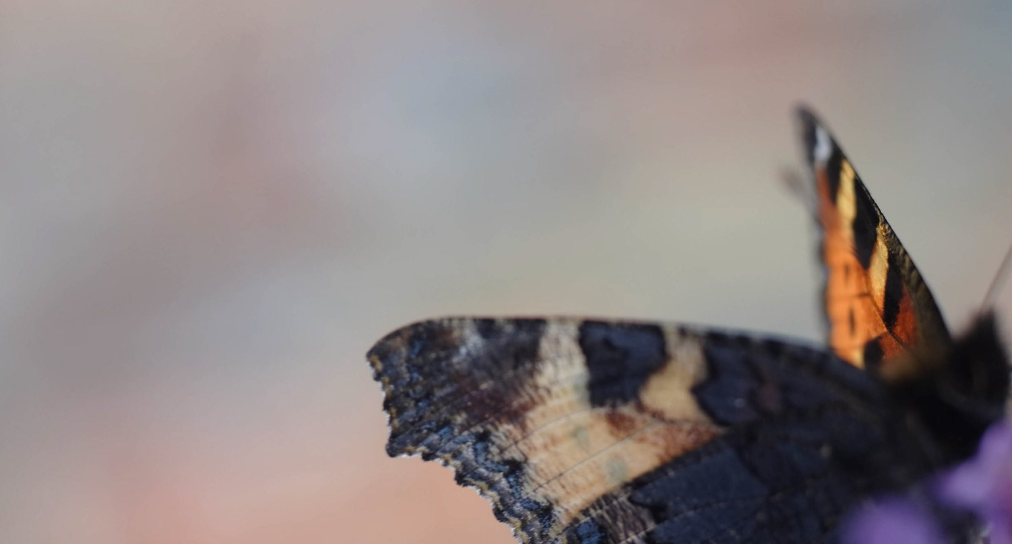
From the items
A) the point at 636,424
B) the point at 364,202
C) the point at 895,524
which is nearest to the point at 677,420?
the point at 636,424

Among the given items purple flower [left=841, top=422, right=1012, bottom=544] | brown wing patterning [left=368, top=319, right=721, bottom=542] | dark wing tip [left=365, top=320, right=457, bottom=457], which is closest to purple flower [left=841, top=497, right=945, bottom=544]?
purple flower [left=841, top=422, right=1012, bottom=544]

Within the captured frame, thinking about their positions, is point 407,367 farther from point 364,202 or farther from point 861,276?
point 364,202

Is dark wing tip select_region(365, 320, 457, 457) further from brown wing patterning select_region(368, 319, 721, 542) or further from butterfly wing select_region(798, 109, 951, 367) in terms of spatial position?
butterfly wing select_region(798, 109, 951, 367)

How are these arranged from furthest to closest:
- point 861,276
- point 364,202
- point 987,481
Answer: point 364,202
point 861,276
point 987,481

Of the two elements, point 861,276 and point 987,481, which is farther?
point 861,276

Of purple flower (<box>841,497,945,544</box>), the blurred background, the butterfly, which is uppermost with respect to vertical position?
the blurred background

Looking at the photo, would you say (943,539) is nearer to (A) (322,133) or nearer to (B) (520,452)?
(B) (520,452)

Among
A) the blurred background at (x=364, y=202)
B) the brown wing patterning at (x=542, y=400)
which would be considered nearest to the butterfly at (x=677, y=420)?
the brown wing patterning at (x=542, y=400)
